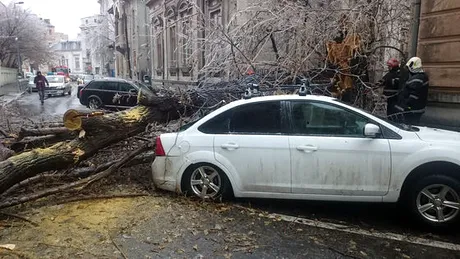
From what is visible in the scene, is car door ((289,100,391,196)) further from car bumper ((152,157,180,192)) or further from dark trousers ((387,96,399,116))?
dark trousers ((387,96,399,116))

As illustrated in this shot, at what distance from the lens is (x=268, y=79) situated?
27.6ft

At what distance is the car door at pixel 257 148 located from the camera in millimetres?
4801

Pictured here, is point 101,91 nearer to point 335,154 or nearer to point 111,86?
point 111,86

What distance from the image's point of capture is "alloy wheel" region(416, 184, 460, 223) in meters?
4.28

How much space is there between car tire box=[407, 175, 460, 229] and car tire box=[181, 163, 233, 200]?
222 cm

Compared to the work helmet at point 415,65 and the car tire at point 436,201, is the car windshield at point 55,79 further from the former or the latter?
the car tire at point 436,201

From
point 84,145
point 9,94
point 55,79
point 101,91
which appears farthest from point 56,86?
point 84,145

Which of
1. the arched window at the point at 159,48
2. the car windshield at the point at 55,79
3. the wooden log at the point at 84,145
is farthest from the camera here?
the car windshield at the point at 55,79

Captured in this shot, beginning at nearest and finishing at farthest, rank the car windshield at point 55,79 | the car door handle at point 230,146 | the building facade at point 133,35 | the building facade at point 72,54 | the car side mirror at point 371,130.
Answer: the car side mirror at point 371,130 → the car door handle at point 230,146 → the car windshield at point 55,79 → the building facade at point 133,35 → the building facade at point 72,54

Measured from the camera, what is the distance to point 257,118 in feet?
16.4

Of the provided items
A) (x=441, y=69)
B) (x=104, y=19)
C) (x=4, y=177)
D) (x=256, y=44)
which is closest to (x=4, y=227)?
(x=4, y=177)

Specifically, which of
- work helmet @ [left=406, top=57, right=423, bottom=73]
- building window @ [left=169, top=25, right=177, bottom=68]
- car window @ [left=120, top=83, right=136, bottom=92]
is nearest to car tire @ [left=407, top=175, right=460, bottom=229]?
work helmet @ [left=406, top=57, right=423, bottom=73]

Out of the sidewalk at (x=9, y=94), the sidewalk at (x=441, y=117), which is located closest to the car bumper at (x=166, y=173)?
the sidewalk at (x=441, y=117)

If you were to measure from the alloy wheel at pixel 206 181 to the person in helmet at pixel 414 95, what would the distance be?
3.87 meters
